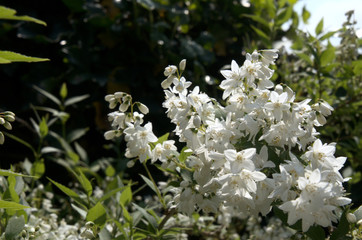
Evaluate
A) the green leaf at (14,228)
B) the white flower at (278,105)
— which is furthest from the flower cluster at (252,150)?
the green leaf at (14,228)

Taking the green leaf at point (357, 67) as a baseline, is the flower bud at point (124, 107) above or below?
above

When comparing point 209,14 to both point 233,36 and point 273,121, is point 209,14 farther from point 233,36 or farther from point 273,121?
point 273,121

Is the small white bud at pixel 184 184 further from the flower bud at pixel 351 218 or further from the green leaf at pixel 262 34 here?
the green leaf at pixel 262 34

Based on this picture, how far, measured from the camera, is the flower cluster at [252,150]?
3.27 ft

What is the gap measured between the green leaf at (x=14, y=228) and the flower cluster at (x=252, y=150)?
35 centimetres

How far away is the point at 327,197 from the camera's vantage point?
952mm

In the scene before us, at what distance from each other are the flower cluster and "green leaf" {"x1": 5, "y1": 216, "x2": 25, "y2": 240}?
347 millimetres

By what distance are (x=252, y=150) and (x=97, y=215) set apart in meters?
0.54

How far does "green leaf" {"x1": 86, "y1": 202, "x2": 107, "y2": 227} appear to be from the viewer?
1272mm

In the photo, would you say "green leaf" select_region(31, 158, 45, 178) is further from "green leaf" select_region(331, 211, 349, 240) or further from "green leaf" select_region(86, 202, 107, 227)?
"green leaf" select_region(331, 211, 349, 240)

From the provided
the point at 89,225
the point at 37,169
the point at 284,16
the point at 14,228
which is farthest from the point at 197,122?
the point at 284,16

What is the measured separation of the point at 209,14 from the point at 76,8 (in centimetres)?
92

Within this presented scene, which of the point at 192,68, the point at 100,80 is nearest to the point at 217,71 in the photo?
the point at 192,68

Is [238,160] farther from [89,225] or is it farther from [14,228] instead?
[14,228]
